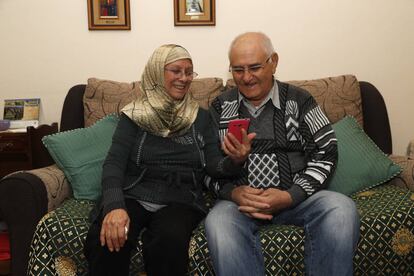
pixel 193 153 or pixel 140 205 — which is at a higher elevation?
pixel 193 153

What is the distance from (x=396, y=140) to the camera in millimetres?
2578

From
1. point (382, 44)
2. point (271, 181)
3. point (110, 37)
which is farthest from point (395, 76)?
point (110, 37)

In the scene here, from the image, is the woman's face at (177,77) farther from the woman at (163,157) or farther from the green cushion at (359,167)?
the green cushion at (359,167)

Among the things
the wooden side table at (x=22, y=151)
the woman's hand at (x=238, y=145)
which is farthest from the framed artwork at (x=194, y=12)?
the woman's hand at (x=238, y=145)

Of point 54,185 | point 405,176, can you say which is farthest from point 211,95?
point 405,176

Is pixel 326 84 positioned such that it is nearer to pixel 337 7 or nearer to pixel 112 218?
pixel 337 7

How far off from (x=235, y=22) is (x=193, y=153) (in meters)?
1.08

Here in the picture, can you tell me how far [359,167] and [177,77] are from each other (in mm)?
910

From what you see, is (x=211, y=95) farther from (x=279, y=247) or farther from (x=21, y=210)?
(x=21, y=210)

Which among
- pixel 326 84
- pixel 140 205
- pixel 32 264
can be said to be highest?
pixel 326 84

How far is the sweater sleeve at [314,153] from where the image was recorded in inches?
61.0

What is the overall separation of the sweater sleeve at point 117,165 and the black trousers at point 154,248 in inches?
2.9

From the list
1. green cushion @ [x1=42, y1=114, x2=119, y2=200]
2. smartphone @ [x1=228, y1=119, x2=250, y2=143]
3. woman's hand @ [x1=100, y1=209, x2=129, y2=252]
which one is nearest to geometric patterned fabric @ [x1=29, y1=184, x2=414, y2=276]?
woman's hand @ [x1=100, y1=209, x2=129, y2=252]

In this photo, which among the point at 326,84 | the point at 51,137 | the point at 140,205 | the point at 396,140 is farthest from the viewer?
the point at 396,140
